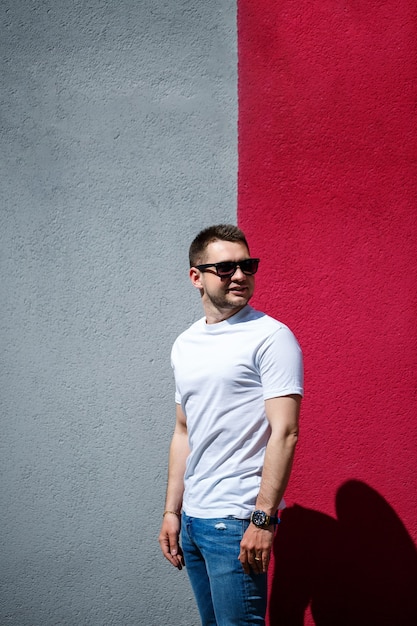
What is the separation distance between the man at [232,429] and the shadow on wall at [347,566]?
708 mm

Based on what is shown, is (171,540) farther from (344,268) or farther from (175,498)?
(344,268)

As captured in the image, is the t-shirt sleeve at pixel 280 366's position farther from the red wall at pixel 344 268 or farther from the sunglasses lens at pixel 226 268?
the red wall at pixel 344 268

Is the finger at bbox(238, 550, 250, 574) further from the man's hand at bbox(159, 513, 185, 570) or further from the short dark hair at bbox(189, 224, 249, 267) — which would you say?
the short dark hair at bbox(189, 224, 249, 267)

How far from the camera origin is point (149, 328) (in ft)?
9.04

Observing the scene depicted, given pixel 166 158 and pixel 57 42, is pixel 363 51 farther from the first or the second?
pixel 57 42

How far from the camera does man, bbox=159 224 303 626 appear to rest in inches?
71.6

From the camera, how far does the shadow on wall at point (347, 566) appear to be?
2.65m

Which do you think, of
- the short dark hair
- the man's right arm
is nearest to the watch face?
the man's right arm

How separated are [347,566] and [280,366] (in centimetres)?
140

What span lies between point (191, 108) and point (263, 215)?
0.65 meters

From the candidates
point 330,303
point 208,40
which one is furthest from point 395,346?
point 208,40

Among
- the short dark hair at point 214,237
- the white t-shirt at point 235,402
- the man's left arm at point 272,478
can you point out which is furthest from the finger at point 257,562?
the short dark hair at point 214,237

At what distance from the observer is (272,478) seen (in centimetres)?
180

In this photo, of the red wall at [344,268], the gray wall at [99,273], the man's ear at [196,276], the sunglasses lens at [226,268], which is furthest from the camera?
the gray wall at [99,273]
